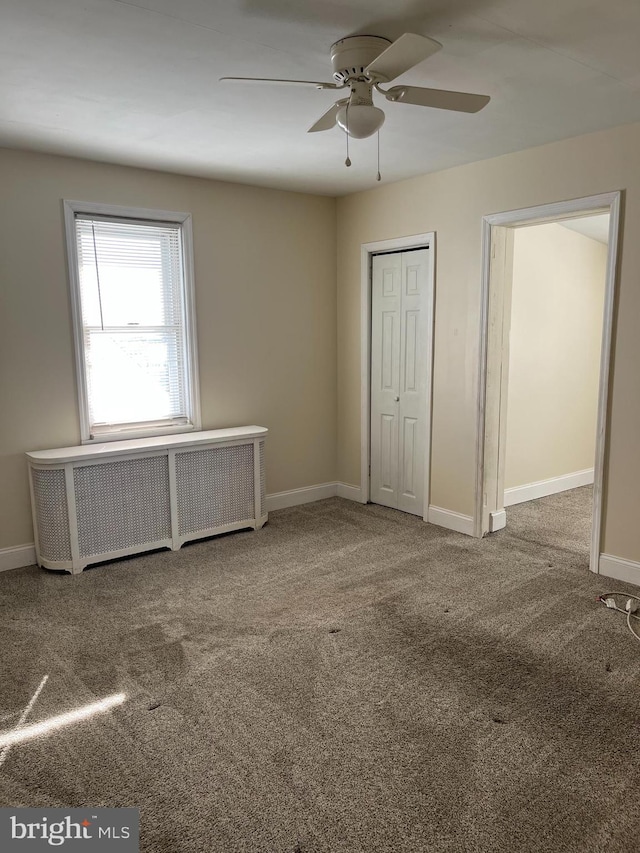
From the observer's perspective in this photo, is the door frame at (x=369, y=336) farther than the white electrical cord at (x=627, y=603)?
Yes

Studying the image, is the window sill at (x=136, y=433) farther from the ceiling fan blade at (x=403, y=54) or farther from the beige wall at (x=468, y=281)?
the ceiling fan blade at (x=403, y=54)

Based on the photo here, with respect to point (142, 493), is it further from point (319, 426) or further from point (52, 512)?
point (319, 426)

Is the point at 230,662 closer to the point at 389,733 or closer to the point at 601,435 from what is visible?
the point at 389,733

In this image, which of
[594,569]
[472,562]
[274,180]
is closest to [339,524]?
[472,562]

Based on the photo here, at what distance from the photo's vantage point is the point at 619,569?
3.72 meters

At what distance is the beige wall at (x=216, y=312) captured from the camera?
3869 millimetres

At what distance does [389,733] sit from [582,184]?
3.18 meters

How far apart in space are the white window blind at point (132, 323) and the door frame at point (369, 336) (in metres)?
1.51

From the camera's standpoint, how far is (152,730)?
236cm

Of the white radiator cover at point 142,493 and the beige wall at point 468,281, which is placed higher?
the beige wall at point 468,281

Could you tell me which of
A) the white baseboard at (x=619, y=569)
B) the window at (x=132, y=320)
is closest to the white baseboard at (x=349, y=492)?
the window at (x=132, y=320)

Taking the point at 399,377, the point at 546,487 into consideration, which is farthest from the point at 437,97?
the point at 546,487

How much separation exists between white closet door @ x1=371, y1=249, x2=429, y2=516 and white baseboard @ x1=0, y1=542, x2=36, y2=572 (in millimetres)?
2747

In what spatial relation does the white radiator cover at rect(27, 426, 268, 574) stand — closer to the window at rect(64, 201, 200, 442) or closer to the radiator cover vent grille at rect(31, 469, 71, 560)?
the radiator cover vent grille at rect(31, 469, 71, 560)
